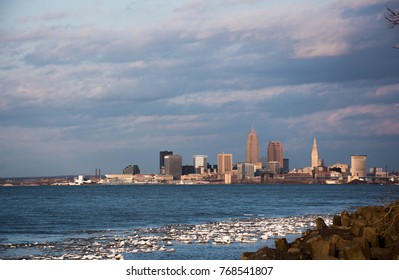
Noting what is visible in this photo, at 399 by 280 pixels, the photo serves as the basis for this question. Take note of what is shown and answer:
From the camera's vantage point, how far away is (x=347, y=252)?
365 inches

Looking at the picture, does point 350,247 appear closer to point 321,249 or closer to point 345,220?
point 321,249

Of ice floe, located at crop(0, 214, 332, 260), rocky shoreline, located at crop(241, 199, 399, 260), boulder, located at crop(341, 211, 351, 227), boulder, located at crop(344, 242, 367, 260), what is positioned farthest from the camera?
ice floe, located at crop(0, 214, 332, 260)

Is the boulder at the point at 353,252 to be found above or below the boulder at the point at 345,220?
below

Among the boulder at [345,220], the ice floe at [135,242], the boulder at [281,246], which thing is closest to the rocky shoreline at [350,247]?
the boulder at [281,246]

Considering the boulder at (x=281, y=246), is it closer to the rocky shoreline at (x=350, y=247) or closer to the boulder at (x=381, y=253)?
the rocky shoreline at (x=350, y=247)

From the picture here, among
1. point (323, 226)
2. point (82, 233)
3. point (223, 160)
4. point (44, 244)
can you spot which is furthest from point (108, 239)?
point (223, 160)

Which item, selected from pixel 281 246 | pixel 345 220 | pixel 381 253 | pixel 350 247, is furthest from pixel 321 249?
pixel 345 220

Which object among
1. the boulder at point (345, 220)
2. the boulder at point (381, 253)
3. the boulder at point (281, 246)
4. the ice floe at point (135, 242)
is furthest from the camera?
the ice floe at point (135, 242)

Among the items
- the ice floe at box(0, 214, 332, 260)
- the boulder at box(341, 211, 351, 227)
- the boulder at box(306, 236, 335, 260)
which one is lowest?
the ice floe at box(0, 214, 332, 260)

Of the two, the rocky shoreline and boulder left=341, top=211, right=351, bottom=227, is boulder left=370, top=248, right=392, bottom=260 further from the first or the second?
boulder left=341, top=211, right=351, bottom=227

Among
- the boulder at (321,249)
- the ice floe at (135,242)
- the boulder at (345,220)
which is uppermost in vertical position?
the boulder at (345,220)

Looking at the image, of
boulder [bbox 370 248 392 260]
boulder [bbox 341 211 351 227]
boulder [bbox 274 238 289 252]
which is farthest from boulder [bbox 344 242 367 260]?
boulder [bbox 341 211 351 227]
